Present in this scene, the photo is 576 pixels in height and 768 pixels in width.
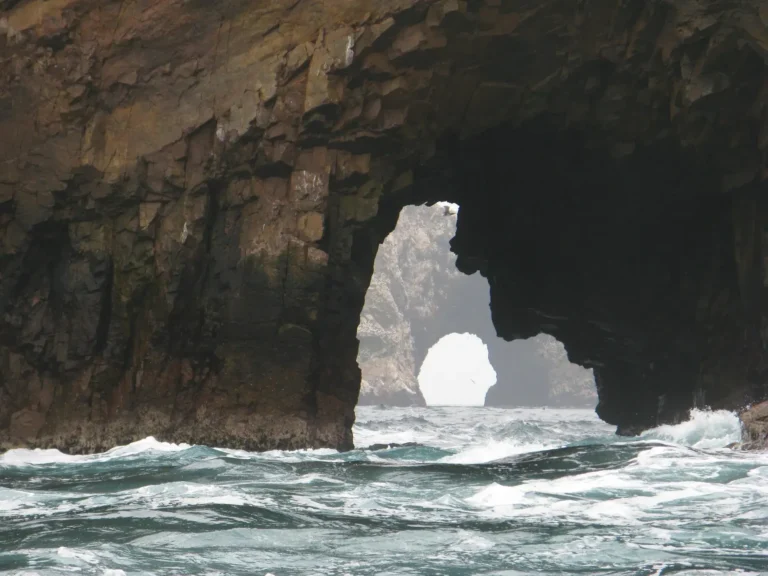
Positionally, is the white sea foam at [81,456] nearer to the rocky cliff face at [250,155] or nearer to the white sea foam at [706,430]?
the rocky cliff face at [250,155]

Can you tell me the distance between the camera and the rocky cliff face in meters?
16.2

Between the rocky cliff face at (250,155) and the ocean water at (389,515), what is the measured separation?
102 inches

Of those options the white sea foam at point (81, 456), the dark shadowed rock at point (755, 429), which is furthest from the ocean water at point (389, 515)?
the dark shadowed rock at point (755, 429)

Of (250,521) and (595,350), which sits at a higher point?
(595,350)

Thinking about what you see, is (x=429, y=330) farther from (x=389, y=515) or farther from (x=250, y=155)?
(x=389, y=515)

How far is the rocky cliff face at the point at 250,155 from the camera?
16234mm

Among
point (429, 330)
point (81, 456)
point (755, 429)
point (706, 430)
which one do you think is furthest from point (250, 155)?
point (429, 330)

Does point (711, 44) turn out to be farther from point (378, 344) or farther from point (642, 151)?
point (378, 344)

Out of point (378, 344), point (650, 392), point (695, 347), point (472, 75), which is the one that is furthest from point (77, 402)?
point (378, 344)

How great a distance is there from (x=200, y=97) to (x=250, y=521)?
1041cm

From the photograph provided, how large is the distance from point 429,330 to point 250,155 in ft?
385

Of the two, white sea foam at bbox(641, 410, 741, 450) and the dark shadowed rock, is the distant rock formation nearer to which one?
white sea foam at bbox(641, 410, 741, 450)

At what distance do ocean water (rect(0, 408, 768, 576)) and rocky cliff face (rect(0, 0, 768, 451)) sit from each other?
2601 millimetres

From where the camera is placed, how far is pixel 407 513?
8945mm
